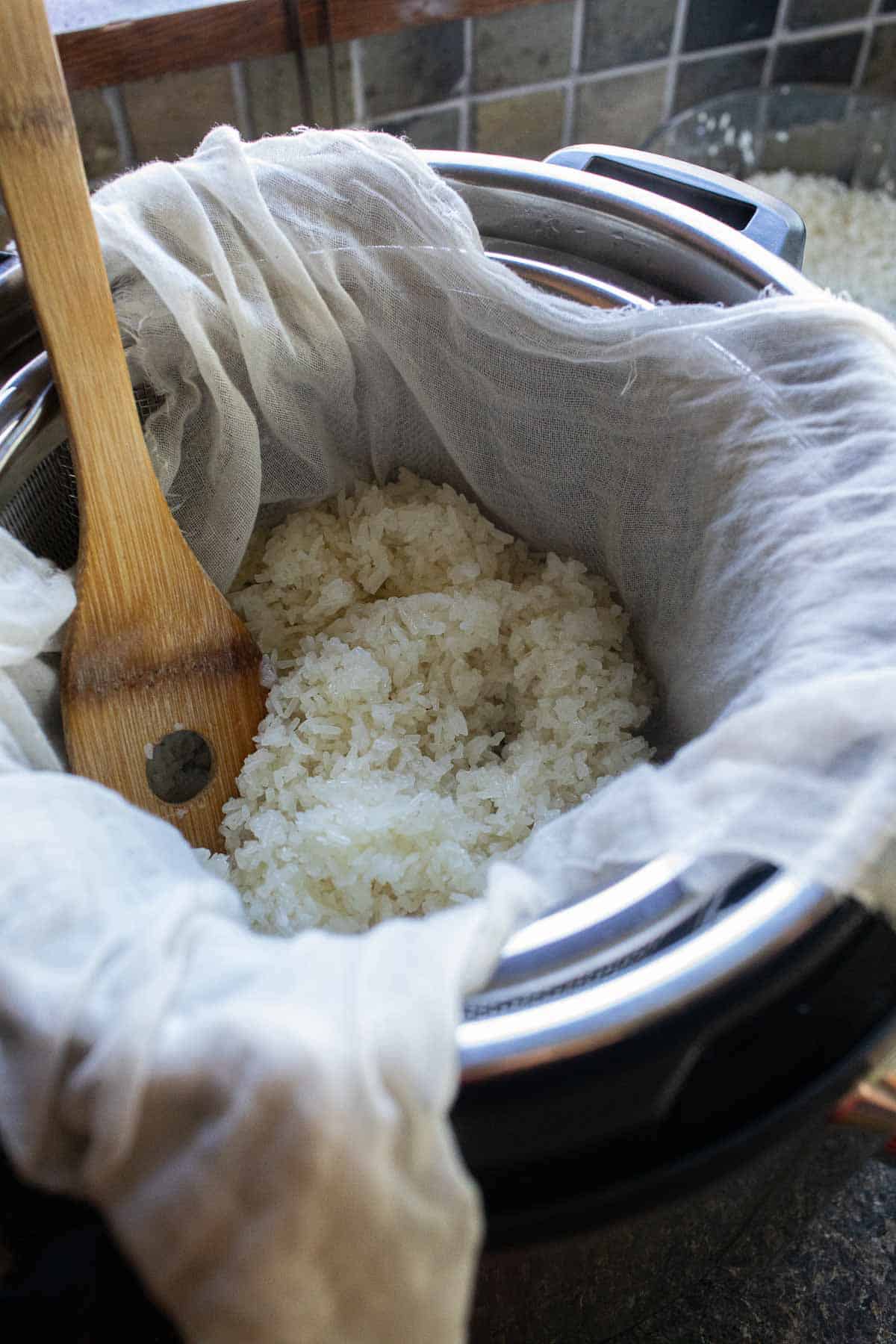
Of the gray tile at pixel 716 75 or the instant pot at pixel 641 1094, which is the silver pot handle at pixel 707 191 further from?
the gray tile at pixel 716 75

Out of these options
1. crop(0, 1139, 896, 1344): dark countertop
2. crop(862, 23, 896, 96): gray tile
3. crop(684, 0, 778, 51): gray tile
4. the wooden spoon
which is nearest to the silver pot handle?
the wooden spoon

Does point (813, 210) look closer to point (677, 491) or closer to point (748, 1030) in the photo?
point (677, 491)

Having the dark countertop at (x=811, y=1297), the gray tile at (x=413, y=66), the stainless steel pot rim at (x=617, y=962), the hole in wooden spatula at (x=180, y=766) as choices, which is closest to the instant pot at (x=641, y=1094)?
the stainless steel pot rim at (x=617, y=962)

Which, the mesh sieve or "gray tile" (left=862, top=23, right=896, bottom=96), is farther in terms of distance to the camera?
"gray tile" (left=862, top=23, right=896, bottom=96)

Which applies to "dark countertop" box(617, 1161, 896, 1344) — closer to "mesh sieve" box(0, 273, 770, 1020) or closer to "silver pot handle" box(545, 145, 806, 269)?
"mesh sieve" box(0, 273, 770, 1020)

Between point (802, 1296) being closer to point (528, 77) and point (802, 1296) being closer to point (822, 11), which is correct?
point (528, 77)
